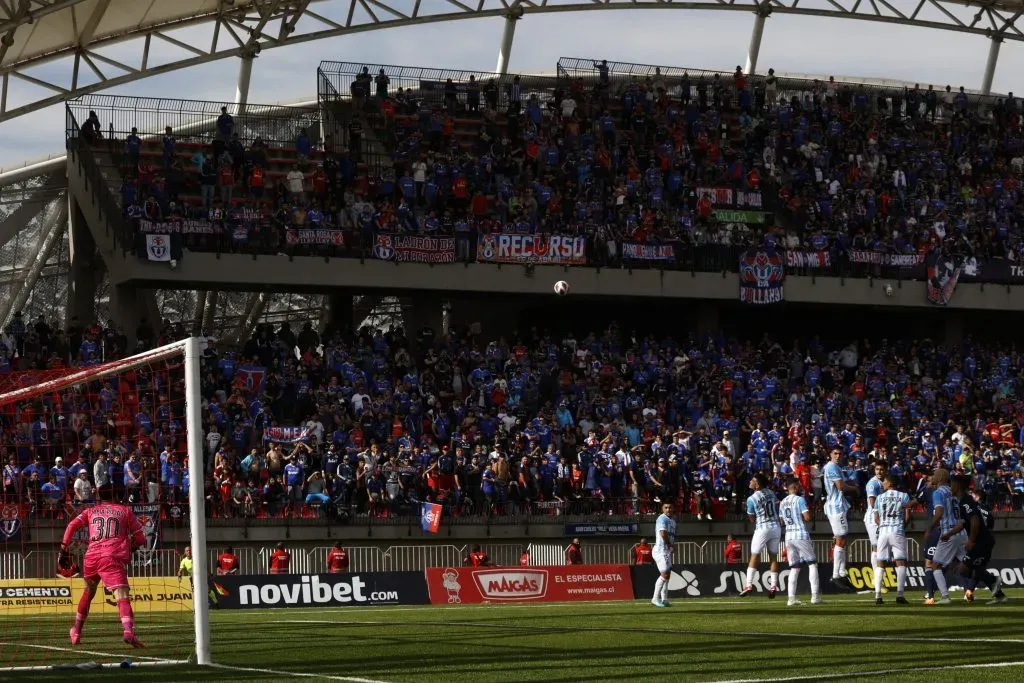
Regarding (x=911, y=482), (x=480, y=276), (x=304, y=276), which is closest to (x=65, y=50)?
(x=304, y=276)

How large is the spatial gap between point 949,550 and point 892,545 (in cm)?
101

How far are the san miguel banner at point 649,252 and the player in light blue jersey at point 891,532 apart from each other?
2080cm

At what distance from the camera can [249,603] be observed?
988 inches

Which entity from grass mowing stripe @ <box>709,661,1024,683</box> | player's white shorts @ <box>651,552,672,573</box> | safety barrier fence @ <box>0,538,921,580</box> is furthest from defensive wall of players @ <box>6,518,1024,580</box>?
grass mowing stripe @ <box>709,661,1024,683</box>

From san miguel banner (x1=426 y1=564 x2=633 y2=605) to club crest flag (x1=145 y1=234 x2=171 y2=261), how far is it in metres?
14.0

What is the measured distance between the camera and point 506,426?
35.6 metres

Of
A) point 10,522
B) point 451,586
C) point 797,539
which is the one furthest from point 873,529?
point 10,522

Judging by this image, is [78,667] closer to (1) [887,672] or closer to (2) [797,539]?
(1) [887,672]

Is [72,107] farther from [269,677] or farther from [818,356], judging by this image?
[269,677]

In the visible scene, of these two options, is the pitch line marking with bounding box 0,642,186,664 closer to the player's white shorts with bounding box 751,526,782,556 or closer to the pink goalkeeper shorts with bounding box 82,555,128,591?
the pink goalkeeper shorts with bounding box 82,555,128,591

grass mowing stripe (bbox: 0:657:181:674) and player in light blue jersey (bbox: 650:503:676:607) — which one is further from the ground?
player in light blue jersey (bbox: 650:503:676:607)

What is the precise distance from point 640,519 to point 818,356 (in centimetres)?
1220

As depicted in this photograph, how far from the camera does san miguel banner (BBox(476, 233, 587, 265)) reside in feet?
132

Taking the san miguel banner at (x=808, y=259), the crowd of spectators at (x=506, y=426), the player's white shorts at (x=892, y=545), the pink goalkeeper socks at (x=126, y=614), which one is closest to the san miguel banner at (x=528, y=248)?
the crowd of spectators at (x=506, y=426)
